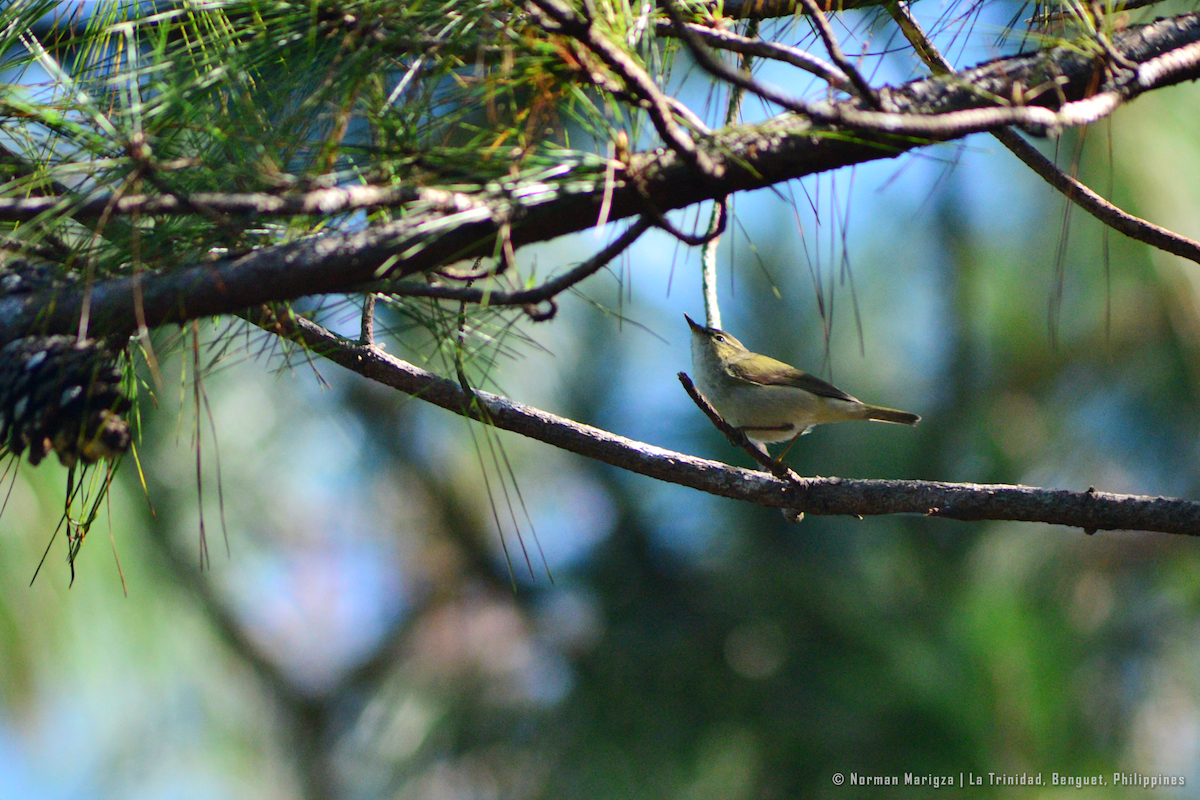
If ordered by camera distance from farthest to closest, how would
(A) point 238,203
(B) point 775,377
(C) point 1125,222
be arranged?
(B) point 775,377, (C) point 1125,222, (A) point 238,203

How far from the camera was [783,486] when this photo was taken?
144cm

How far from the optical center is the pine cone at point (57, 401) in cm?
92

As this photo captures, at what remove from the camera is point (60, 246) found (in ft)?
3.68

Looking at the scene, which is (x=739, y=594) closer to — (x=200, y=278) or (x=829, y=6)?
(x=829, y=6)

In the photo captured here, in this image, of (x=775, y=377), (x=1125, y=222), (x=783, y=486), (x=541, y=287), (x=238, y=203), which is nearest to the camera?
(x=238, y=203)

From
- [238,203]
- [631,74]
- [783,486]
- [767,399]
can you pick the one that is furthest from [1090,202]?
[767,399]

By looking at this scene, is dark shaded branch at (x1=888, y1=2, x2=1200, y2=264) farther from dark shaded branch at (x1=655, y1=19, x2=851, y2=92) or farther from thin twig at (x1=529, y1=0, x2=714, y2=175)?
thin twig at (x1=529, y1=0, x2=714, y2=175)

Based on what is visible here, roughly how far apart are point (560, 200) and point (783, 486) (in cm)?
75

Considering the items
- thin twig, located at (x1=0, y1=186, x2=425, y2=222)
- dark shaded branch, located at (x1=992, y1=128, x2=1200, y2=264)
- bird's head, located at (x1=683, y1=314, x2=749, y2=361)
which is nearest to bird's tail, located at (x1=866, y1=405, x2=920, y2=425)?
bird's head, located at (x1=683, y1=314, x2=749, y2=361)

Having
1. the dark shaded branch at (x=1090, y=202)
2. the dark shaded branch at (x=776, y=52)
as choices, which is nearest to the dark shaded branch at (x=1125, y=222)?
the dark shaded branch at (x=1090, y=202)

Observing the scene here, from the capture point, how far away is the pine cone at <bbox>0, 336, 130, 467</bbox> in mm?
917

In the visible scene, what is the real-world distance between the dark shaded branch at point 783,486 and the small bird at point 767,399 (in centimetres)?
103

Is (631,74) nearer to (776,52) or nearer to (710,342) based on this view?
(776,52)

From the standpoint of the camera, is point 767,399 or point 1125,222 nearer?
point 1125,222
